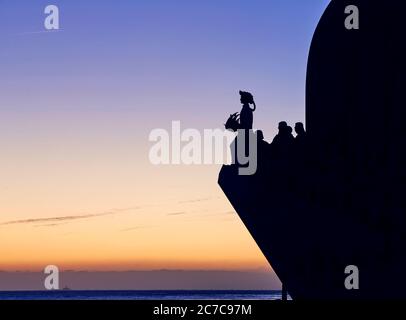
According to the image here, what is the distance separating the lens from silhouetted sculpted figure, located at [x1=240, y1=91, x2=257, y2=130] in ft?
76.3

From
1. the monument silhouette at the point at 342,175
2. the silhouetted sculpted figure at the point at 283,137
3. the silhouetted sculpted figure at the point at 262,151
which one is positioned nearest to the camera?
the monument silhouette at the point at 342,175

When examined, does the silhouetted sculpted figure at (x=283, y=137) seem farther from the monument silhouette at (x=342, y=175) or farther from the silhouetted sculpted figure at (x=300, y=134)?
the silhouetted sculpted figure at (x=300, y=134)

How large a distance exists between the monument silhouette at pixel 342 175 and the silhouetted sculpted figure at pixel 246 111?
195 millimetres

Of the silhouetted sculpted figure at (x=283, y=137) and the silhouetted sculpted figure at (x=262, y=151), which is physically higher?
the silhouetted sculpted figure at (x=283, y=137)

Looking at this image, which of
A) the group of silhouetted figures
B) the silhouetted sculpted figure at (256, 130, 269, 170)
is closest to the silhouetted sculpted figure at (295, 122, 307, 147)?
the group of silhouetted figures

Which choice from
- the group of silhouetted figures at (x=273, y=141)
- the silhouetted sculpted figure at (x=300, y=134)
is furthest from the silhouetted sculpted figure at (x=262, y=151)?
the silhouetted sculpted figure at (x=300, y=134)

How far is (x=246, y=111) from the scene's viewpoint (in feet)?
76.3

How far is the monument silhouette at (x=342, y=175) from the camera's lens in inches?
779

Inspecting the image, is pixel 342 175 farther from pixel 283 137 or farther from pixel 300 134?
pixel 283 137

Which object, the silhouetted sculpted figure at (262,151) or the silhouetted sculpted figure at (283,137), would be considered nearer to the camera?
the silhouetted sculpted figure at (283,137)

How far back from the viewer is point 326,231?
20.7 meters
